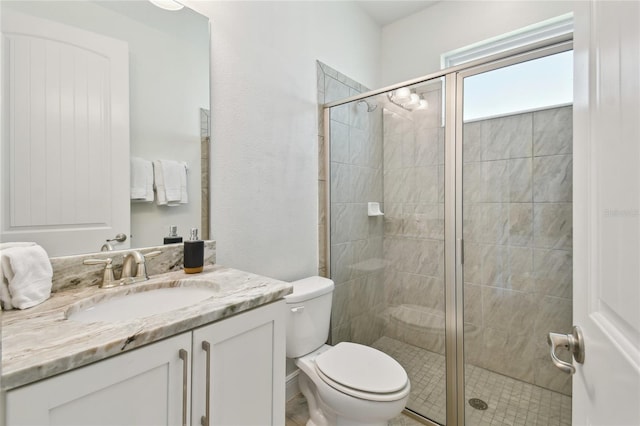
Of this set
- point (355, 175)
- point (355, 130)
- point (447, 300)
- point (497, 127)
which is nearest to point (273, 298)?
point (447, 300)

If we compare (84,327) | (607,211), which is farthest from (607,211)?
(84,327)

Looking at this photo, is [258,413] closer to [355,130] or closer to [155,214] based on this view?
[155,214]

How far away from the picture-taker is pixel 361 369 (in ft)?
4.41

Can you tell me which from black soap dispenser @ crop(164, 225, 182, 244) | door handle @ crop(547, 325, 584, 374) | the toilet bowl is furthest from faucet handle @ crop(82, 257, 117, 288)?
door handle @ crop(547, 325, 584, 374)

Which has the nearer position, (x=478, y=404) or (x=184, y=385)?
(x=184, y=385)

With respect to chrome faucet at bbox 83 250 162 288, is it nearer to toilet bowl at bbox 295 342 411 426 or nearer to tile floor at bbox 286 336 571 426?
toilet bowl at bbox 295 342 411 426

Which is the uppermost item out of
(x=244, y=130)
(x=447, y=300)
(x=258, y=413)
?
(x=244, y=130)

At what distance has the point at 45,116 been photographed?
3.00 feet

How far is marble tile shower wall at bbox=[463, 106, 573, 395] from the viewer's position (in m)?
1.51

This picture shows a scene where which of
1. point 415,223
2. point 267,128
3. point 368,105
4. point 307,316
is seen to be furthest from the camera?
point 368,105

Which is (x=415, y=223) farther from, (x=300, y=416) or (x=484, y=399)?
(x=300, y=416)

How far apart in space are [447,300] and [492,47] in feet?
6.12

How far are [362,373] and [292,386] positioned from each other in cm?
61

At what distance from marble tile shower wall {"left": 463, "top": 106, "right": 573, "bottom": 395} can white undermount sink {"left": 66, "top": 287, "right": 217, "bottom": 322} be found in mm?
1354
